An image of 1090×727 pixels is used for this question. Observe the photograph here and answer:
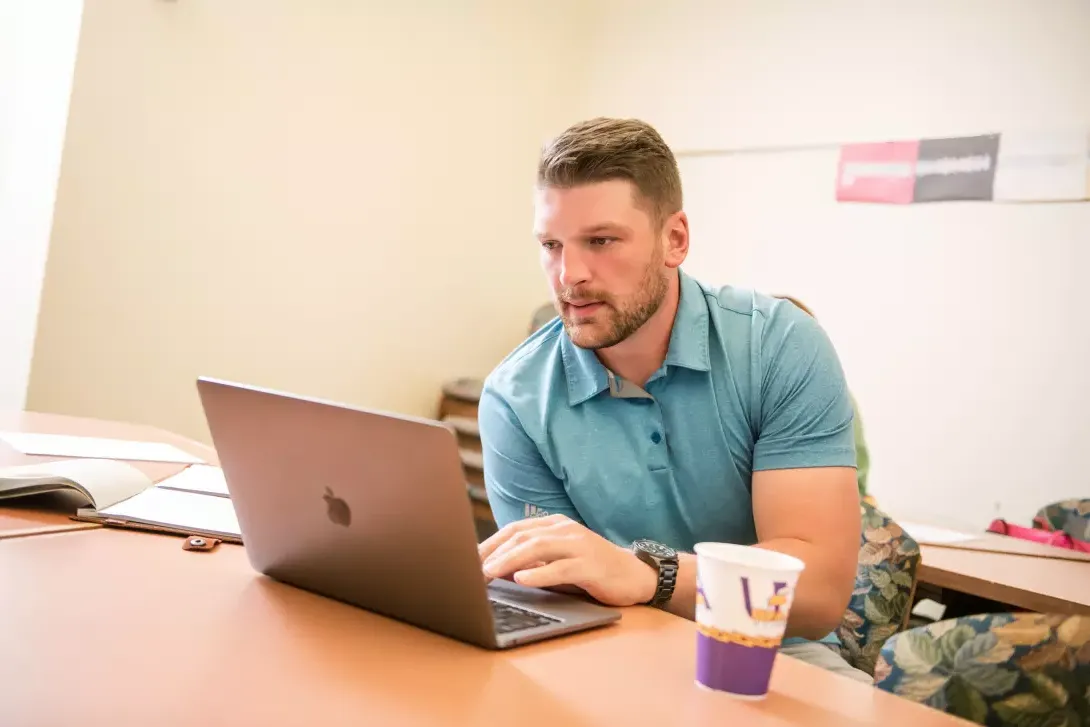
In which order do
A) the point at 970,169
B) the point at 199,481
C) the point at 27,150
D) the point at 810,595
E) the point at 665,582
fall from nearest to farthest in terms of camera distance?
the point at 665,582
the point at 810,595
the point at 199,481
the point at 27,150
the point at 970,169

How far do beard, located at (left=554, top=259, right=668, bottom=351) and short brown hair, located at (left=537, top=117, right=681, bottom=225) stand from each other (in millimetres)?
148

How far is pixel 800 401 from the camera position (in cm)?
142

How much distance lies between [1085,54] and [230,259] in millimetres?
2790

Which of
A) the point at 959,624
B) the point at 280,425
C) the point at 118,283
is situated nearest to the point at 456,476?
the point at 280,425

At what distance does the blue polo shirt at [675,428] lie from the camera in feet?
4.78

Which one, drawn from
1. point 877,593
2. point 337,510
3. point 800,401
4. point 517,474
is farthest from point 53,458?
point 877,593

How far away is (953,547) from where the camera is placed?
222 cm

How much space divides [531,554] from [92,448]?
3.68 ft

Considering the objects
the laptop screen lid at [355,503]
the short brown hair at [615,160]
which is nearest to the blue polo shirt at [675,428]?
the short brown hair at [615,160]

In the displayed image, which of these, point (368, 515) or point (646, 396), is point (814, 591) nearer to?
point (646, 396)

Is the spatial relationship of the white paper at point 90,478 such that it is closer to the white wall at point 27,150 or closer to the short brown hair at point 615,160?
the short brown hair at point 615,160

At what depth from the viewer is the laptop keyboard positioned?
0.93 meters

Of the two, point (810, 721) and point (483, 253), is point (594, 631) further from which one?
point (483, 253)

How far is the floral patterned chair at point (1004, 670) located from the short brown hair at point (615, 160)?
82 cm
